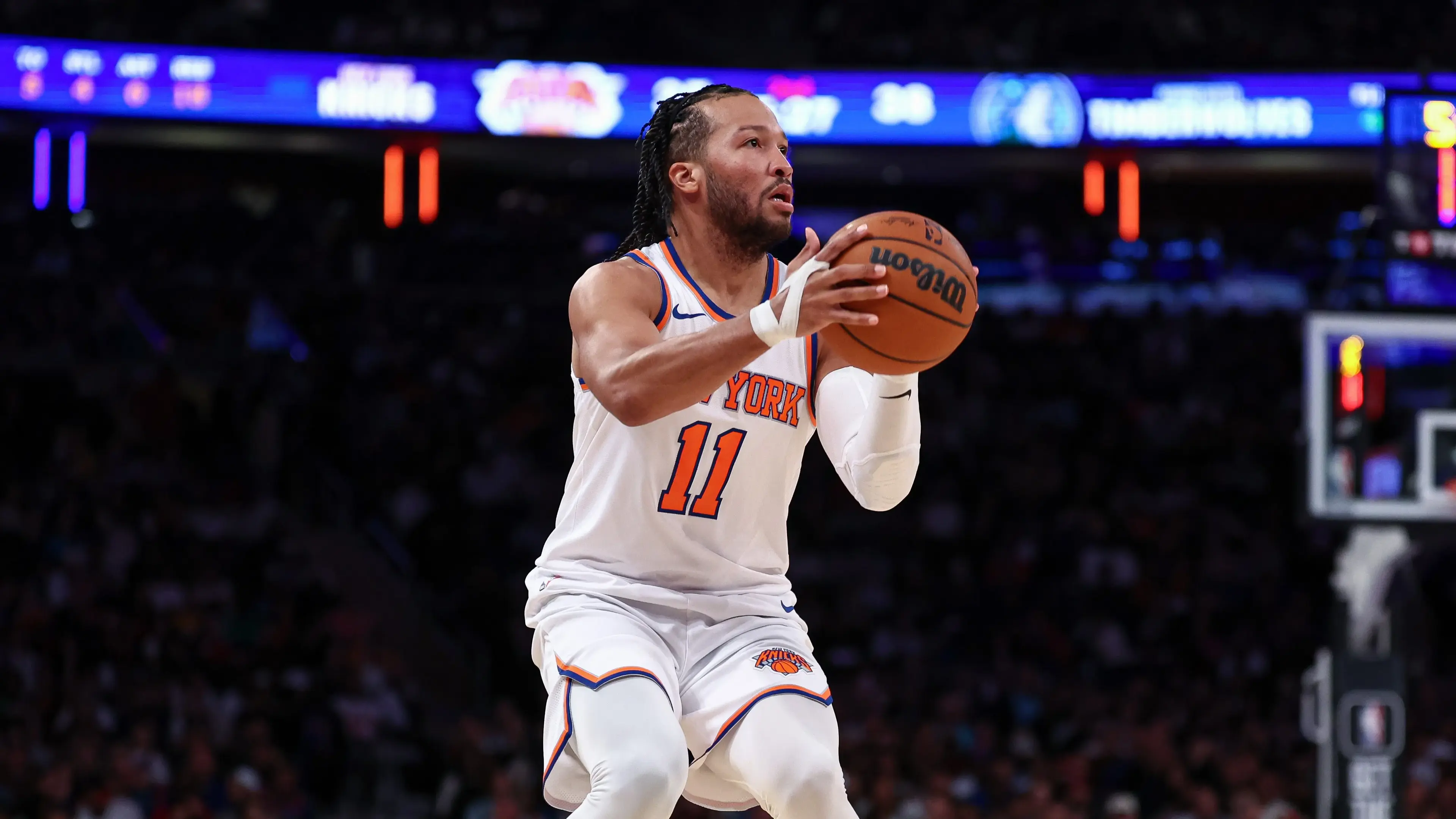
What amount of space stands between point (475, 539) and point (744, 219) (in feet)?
34.8

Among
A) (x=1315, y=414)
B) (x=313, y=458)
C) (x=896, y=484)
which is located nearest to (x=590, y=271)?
(x=896, y=484)

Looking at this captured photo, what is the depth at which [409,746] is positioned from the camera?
11719 millimetres

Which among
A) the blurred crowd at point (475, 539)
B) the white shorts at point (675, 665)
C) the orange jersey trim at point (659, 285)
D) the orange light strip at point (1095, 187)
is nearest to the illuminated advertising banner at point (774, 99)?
the orange light strip at point (1095, 187)

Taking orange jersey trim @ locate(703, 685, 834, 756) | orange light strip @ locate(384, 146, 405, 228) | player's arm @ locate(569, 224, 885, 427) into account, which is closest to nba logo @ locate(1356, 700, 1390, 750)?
orange jersey trim @ locate(703, 685, 834, 756)

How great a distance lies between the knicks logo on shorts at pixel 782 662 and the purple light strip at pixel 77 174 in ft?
36.4

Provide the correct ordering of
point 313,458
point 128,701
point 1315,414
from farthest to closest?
1. point 313,458
2. point 128,701
3. point 1315,414

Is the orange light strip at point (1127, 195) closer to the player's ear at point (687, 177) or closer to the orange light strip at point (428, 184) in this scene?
the orange light strip at point (428, 184)

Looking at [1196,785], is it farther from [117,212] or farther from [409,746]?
[117,212]

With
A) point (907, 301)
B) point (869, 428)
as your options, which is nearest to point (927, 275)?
point (907, 301)

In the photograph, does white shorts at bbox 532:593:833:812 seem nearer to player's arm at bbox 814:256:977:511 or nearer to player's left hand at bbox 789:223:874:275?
player's arm at bbox 814:256:977:511

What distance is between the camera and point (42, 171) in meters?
13.5

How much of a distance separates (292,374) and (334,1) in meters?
3.58

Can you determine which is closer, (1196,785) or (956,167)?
(1196,785)

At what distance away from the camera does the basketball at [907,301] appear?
11.5 feet
